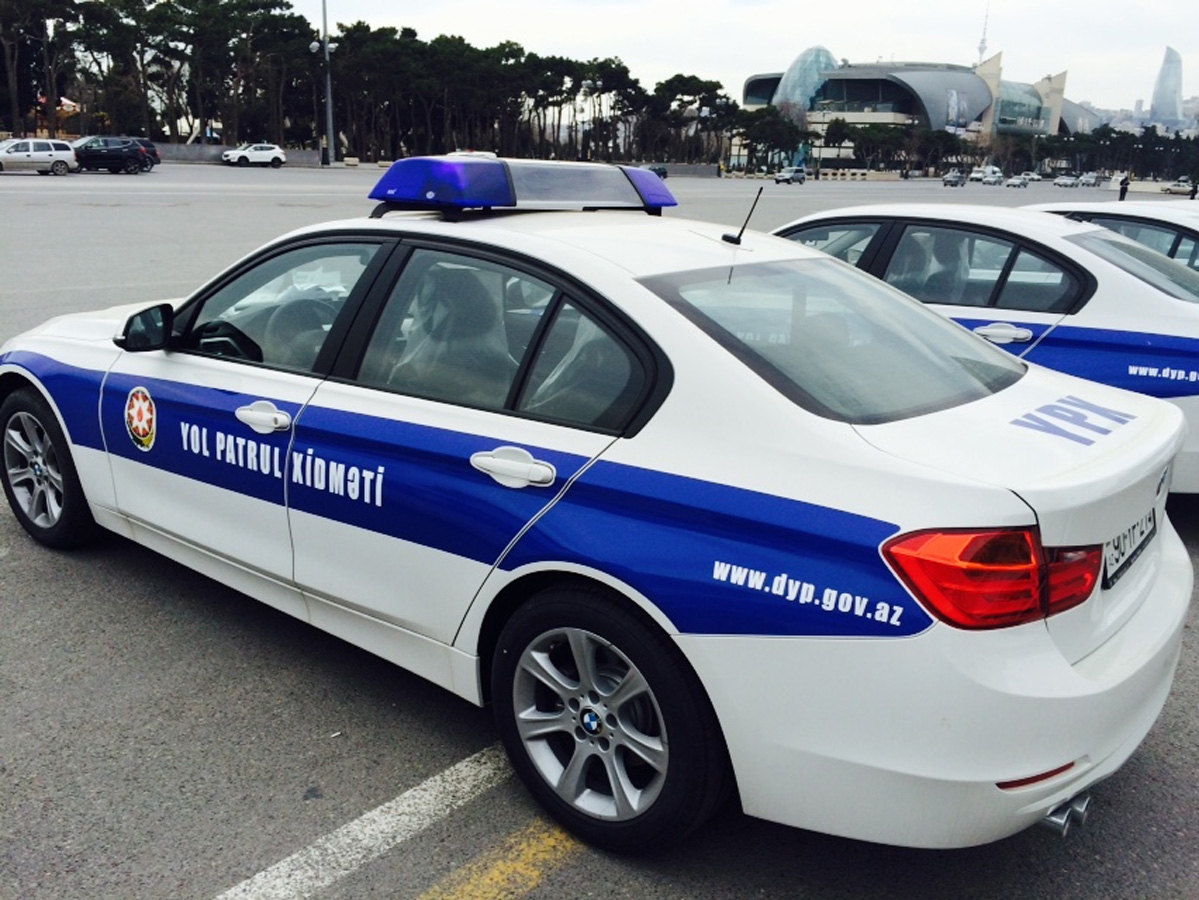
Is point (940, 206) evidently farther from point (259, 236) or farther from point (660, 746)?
point (259, 236)

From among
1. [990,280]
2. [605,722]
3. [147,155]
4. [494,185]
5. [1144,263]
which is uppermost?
[494,185]

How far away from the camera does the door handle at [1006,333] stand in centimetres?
531

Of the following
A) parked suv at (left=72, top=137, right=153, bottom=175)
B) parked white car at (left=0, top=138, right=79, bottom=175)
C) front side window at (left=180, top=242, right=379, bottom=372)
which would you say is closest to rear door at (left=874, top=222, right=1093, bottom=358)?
front side window at (left=180, top=242, right=379, bottom=372)

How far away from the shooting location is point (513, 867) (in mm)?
2656

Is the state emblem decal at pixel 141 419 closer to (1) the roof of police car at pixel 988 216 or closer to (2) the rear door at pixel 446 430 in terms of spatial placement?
(2) the rear door at pixel 446 430

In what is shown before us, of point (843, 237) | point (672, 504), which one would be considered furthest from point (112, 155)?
point (672, 504)

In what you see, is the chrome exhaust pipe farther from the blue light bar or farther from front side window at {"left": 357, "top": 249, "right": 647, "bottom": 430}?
the blue light bar

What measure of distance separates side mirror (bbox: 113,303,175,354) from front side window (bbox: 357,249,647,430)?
1.02 m

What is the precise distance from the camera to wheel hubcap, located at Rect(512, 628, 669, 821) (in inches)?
101

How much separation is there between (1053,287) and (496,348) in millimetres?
3498

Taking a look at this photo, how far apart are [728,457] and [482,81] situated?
299ft

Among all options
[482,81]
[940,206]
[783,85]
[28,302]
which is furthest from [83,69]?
[783,85]

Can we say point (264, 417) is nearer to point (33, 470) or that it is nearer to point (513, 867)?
point (513, 867)

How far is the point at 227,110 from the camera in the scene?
3228 inches
